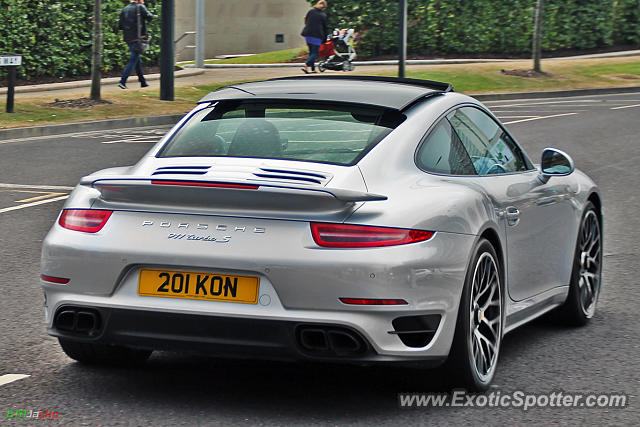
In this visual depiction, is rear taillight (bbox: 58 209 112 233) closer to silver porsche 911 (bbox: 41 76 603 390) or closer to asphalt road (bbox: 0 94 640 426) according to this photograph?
silver porsche 911 (bbox: 41 76 603 390)

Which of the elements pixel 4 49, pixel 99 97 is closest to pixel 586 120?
pixel 99 97

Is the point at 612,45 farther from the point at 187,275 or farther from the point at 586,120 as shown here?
the point at 187,275

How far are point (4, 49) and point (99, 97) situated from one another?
4625mm

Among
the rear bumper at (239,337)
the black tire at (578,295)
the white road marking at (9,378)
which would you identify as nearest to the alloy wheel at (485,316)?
the rear bumper at (239,337)

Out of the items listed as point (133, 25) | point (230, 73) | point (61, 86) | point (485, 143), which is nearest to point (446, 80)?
point (230, 73)

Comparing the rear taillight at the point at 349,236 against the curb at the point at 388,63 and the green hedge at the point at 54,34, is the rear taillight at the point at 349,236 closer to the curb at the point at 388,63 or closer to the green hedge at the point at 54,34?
the green hedge at the point at 54,34

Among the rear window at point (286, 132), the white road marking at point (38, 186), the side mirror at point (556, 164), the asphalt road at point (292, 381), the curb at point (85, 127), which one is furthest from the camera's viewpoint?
the curb at point (85, 127)

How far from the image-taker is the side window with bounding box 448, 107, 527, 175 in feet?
19.4

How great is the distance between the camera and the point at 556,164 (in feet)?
21.5

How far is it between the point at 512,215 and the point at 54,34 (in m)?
23.0

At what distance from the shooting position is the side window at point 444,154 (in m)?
5.44

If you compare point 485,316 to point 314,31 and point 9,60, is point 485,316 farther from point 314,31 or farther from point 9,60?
point 314,31

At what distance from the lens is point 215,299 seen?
15.7ft
